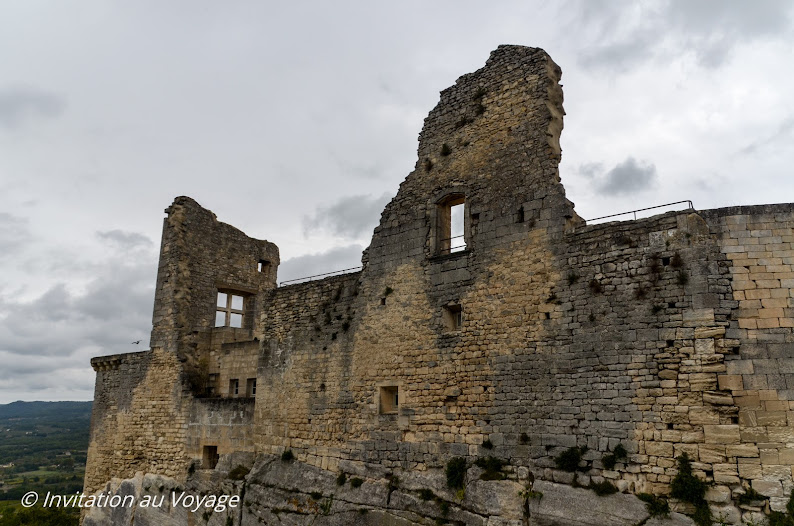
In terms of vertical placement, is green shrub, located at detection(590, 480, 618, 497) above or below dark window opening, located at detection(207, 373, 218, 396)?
below

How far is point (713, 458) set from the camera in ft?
29.2

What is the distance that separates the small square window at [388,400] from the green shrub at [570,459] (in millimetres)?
4001

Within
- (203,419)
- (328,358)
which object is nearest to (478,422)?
Answer: (328,358)

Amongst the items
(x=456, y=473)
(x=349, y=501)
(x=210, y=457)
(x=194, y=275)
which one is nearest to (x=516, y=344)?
(x=456, y=473)

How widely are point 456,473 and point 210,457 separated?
27.4 feet

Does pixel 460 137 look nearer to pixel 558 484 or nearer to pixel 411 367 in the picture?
pixel 411 367

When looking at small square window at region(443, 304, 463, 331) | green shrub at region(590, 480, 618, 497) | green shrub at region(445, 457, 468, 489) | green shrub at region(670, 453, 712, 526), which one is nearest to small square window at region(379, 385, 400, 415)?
small square window at region(443, 304, 463, 331)

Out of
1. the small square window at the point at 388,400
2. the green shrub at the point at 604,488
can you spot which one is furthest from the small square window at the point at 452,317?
the green shrub at the point at 604,488

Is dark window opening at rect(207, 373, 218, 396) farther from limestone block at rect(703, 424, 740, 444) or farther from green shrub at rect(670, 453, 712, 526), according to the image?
limestone block at rect(703, 424, 740, 444)

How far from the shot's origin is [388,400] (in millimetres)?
13219

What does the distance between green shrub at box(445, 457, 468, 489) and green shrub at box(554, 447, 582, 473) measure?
6.26 ft

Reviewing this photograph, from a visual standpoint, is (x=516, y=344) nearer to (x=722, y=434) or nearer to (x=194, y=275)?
(x=722, y=434)

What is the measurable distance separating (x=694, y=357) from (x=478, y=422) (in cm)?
397

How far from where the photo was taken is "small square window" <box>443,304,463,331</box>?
491 inches
